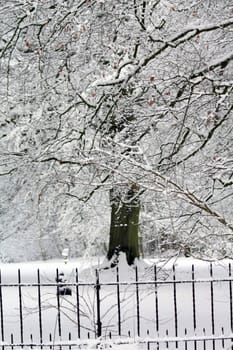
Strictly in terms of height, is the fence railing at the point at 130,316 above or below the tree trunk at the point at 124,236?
below

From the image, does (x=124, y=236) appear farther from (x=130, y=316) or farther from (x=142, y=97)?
(x=142, y=97)

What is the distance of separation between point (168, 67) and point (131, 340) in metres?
3.90

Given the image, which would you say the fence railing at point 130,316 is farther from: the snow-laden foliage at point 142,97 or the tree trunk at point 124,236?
the tree trunk at point 124,236

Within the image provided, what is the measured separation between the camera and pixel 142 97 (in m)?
8.74

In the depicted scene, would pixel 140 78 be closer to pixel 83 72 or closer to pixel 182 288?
pixel 83 72

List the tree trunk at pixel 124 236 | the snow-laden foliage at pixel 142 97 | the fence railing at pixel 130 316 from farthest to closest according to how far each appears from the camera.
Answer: the tree trunk at pixel 124 236
the fence railing at pixel 130 316
the snow-laden foliage at pixel 142 97

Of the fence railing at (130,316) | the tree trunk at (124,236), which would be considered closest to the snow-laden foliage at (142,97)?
the fence railing at (130,316)

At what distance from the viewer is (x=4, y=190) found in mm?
21969

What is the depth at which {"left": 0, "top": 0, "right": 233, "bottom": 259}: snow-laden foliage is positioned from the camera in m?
6.57

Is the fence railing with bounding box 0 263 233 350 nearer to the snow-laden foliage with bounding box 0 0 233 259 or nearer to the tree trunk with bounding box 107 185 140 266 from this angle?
the snow-laden foliage with bounding box 0 0 233 259

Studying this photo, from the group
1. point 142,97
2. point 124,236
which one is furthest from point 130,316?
point 124,236

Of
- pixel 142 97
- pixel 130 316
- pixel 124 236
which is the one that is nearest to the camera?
pixel 130 316

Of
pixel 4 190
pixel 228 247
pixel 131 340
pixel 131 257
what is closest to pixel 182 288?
pixel 131 257

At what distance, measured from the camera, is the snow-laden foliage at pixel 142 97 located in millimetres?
6574
